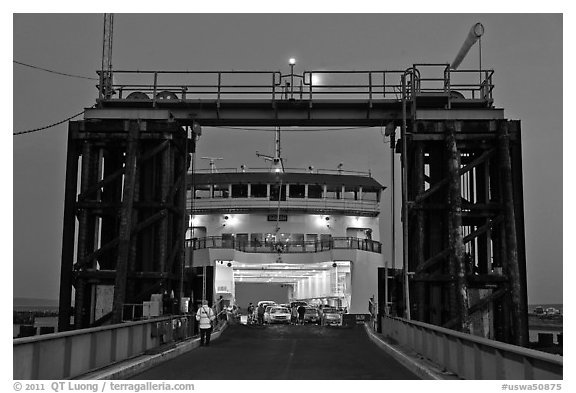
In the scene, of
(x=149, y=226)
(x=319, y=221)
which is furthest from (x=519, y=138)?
(x=319, y=221)

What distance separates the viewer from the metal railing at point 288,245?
46.9 meters

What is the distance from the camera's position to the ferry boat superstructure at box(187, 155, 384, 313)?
46.7 meters

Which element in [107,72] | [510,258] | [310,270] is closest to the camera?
[510,258]

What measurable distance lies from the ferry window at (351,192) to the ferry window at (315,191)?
6.30ft

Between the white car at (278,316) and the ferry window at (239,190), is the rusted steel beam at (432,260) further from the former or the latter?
the ferry window at (239,190)

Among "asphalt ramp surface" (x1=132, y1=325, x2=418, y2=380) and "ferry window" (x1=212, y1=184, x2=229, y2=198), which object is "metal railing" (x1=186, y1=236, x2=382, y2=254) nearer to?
"ferry window" (x1=212, y1=184, x2=229, y2=198)

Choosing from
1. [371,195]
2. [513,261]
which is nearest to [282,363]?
[513,261]

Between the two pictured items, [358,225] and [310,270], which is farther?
→ [310,270]

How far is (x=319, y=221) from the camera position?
1973 inches

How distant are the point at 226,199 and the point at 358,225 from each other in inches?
363

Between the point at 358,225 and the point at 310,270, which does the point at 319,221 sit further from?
the point at 310,270

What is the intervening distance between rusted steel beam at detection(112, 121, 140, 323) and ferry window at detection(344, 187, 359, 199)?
2918cm

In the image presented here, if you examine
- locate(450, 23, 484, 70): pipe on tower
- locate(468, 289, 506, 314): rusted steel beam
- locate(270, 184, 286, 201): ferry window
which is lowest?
locate(468, 289, 506, 314): rusted steel beam

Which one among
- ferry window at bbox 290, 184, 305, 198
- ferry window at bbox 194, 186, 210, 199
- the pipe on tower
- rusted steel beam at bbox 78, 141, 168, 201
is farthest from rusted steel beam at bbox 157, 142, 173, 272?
ferry window at bbox 194, 186, 210, 199
